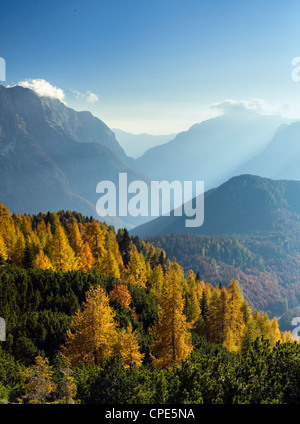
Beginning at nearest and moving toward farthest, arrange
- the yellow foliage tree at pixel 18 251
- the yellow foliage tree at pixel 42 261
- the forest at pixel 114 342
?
the forest at pixel 114 342
the yellow foliage tree at pixel 42 261
the yellow foliage tree at pixel 18 251

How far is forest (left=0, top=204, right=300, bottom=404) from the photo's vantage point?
60.2 ft

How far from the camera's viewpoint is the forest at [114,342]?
18.4 meters

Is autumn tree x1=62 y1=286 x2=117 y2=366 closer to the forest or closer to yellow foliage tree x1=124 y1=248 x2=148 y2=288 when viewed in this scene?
the forest

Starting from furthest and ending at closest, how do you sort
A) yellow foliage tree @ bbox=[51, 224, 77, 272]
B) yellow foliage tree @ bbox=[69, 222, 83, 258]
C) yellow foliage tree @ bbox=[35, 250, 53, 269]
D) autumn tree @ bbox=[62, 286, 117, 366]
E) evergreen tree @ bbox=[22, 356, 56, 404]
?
yellow foliage tree @ bbox=[69, 222, 83, 258]
yellow foliage tree @ bbox=[51, 224, 77, 272]
yellow foliage tree @ bbox=[35, 250, 53, 269]
autumn tree @ bbox=[62, 286, 117, 366]
evergreen tree @ bbox=[22, 356, 56, 404]

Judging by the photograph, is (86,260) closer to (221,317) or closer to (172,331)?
(221,317)

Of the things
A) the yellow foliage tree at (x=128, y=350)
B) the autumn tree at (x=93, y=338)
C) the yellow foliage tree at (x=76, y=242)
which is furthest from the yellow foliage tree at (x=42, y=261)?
the yellow foliage tree at (x=128, y=350)

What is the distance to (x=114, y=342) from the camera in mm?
30641
